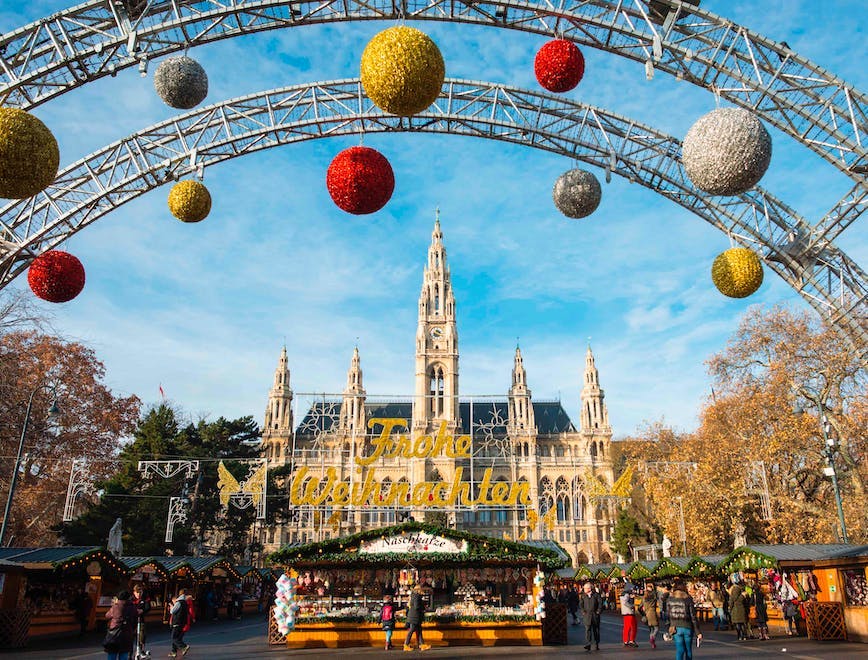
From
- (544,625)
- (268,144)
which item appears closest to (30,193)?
(268,144)

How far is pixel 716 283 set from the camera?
37.4ft

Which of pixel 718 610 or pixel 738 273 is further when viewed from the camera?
pixel 718 610

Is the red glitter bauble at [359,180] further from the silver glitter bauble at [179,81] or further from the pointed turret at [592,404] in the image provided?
the pointed turret at [592,404]

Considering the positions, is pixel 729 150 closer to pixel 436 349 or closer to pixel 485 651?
pixel 485 651

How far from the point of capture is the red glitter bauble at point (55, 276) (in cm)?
1159

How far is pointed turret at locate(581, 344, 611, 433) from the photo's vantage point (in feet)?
231

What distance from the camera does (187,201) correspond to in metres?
10.7

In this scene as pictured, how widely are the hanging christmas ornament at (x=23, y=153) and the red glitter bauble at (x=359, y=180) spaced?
11.4 feet

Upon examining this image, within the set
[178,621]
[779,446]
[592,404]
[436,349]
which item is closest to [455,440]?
[436,349]

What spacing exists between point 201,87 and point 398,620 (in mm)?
13428

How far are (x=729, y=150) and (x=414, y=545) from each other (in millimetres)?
12713

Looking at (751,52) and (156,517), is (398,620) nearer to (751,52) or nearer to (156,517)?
(751,52)

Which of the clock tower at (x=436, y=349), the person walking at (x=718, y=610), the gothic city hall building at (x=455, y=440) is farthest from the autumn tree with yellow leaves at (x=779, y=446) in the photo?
the clock tower at (x=436, y=349)

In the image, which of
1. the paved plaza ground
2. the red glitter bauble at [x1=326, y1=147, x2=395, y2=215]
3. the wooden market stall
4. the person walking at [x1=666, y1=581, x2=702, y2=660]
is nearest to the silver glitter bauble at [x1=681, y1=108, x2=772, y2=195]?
the red glitter bauble at [x1=326, y1=147, x2=395, y2=215]
